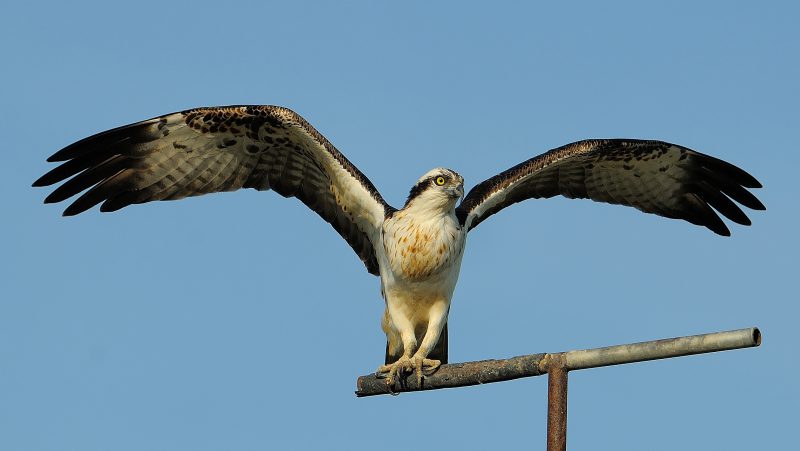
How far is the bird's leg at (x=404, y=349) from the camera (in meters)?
12.0

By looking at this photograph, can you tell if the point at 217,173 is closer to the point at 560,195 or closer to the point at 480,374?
the point at 560,195

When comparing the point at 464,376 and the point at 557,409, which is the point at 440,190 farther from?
the point at 557,409

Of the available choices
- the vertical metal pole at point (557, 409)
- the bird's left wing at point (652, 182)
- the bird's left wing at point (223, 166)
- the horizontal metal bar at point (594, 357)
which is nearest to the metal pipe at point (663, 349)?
the horizontal metal bar at point (594, 357)

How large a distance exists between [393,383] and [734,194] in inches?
202

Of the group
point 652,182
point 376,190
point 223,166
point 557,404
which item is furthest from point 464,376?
point 652,182

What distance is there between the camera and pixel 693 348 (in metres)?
7.09

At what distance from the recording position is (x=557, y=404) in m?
7.79

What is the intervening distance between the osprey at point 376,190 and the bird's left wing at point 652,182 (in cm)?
1

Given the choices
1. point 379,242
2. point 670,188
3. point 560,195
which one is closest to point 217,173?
point 379,242

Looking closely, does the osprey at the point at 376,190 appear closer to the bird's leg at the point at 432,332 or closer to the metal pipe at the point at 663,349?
the bird's leg at the point at 432,332

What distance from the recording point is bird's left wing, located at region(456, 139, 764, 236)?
47.9 ft

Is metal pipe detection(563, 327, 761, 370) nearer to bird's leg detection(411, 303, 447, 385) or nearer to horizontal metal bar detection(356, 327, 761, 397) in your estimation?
horizontal metal bar detection(356, 327, 761, 397)

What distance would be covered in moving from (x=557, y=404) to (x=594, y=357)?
15.5 inches

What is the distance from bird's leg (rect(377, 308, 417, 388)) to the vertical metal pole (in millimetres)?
4124
